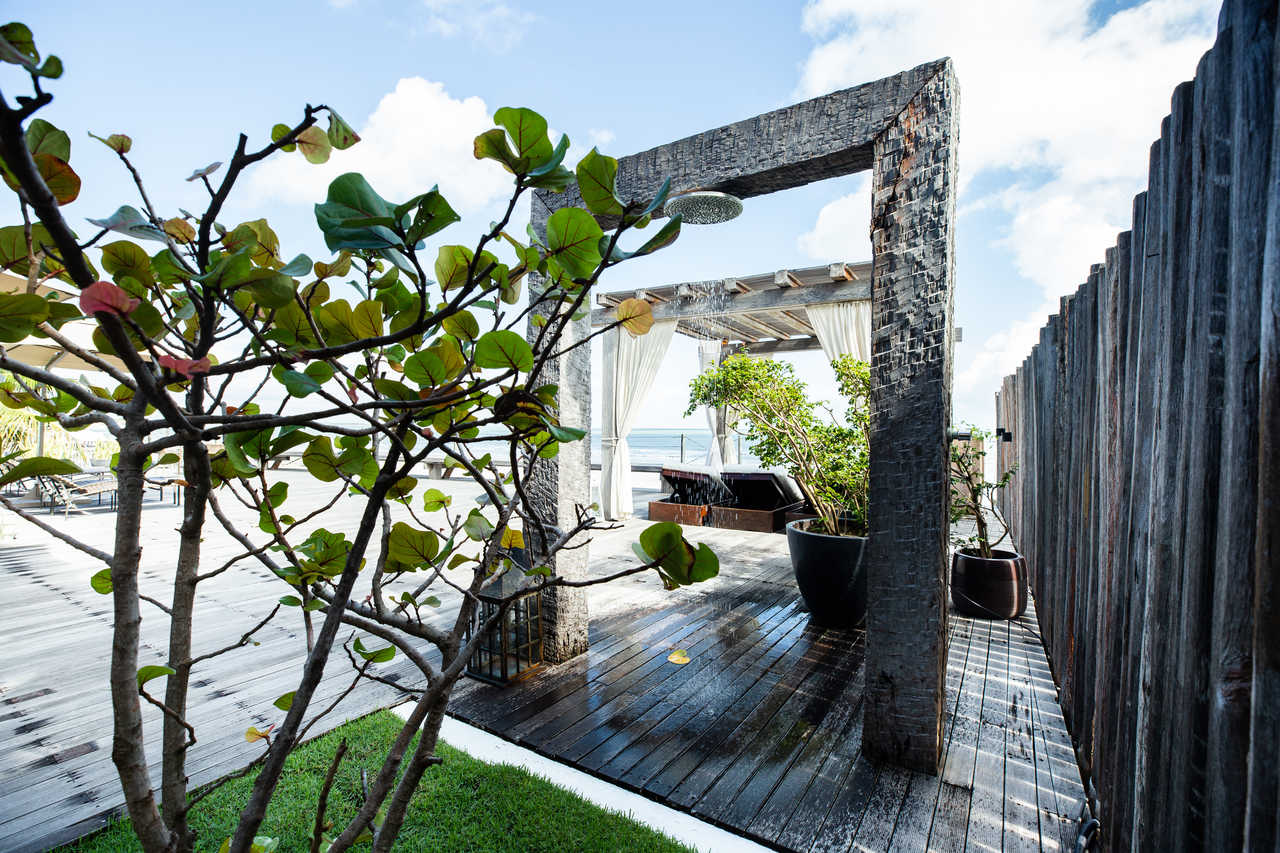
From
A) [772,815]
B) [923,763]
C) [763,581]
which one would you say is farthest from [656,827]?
[763,581]

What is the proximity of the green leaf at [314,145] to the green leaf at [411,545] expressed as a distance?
1.15ft

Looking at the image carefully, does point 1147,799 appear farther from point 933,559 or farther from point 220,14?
point 220,14

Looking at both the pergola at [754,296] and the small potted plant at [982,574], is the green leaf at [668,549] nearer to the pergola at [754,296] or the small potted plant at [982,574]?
the small potted plant at [982,574]

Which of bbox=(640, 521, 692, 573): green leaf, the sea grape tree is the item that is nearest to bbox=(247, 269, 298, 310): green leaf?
the sea grape tree

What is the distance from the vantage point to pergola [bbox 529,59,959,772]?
5.54 feet

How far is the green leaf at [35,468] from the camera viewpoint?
1.41ft

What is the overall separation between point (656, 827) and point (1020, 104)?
613 centimetres

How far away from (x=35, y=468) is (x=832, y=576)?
302 centimetres

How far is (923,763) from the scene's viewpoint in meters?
1.76

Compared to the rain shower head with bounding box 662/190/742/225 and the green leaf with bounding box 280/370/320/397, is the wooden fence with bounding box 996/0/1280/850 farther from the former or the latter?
the rain shower head with bounding box 662/190/742/225

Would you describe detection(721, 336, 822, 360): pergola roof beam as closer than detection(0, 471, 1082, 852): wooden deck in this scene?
No

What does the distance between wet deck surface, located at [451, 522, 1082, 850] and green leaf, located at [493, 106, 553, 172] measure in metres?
1.72

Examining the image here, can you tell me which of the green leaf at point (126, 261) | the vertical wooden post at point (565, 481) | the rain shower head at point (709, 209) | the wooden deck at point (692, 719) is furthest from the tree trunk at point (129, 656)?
Answer: the rain shower head at point (709, 209)

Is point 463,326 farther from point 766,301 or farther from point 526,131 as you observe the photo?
point 766,301
